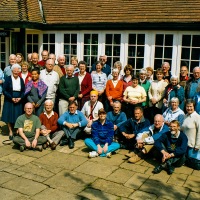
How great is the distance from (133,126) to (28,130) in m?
2.29

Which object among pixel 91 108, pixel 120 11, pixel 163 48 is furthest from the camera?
pixel 120 11

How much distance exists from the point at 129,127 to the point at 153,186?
1993mm

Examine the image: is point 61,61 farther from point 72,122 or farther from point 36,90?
point 72,122

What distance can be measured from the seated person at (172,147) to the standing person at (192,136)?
0.70 ft

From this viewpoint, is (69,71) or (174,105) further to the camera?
(69,71)

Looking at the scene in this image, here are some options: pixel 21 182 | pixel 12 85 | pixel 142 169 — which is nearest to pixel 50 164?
pixel 21 182

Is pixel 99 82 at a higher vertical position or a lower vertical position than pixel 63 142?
higher

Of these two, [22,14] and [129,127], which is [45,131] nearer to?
[129,127]

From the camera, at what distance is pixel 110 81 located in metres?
7.38

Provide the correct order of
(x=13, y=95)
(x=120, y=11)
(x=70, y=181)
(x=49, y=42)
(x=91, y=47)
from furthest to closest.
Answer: (x=49, y=42), (x=91, y=47), (x=120, y=11), (x=13, y=95), (x=70, y=181)

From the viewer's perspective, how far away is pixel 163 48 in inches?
400

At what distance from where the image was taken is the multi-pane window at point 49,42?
39.1ft

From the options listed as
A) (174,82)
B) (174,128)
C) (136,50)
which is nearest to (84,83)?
(174,82)

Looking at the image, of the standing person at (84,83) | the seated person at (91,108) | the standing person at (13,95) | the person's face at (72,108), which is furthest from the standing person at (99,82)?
the standing person at (13,95)
